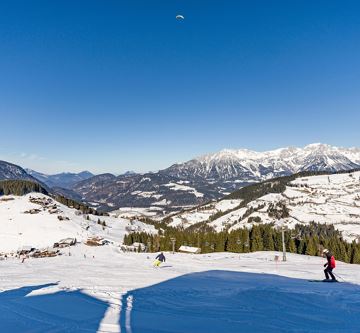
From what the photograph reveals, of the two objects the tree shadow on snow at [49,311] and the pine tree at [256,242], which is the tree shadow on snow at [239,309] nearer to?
the tree shadow on snow at [49,311]

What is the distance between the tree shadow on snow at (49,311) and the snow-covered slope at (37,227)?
119m

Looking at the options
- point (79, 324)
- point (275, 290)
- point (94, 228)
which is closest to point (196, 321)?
point (79, 324)

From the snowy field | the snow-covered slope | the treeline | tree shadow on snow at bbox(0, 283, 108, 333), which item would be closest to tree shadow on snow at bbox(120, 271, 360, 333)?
the snowy field

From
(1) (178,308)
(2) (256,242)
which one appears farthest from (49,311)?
(2) (256,242)

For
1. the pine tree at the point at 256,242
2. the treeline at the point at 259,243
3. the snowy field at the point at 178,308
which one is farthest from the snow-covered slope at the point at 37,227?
the snowy field at the point at 178,308

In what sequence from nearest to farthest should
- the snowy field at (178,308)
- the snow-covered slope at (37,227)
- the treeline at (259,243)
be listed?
the snowy field at (178,308)
the treeline at (259,243)
the snow-covered slope at (37,227)

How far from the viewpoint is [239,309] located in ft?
53.7

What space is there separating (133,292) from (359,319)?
11.4 m

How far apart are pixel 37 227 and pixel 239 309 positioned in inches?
6111

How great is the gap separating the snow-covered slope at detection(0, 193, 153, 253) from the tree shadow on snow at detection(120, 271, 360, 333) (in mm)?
121366

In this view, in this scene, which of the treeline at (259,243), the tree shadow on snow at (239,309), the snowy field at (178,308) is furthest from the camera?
the treeline at (259,243)

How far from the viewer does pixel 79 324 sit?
13.4 m

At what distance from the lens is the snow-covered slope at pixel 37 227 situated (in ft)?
452

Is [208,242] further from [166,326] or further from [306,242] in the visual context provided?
[166,326]
